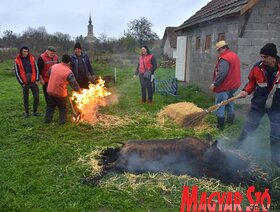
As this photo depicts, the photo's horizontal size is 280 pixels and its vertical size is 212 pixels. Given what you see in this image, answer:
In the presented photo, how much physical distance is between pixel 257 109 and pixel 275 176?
1310mm

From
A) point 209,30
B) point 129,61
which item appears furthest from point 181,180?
point 129,61

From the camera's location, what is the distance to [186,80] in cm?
1688

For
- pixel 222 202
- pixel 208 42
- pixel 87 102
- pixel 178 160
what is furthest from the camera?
pixel 208 42

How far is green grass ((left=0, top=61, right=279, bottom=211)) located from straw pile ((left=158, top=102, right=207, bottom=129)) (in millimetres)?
299

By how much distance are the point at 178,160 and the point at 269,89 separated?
206cm

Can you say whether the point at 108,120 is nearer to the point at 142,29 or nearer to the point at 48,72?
the point at 48,72

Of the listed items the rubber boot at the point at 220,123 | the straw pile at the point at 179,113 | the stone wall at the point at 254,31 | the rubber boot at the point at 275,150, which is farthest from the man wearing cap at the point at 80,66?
the rubber boot at the point at 275,150

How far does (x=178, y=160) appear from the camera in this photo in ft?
16.1

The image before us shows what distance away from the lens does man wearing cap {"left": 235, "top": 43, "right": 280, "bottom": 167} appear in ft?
16.8

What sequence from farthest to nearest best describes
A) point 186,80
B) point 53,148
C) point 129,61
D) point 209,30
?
point 129,61 → point 186,80 → point 209,30 → point 53,148

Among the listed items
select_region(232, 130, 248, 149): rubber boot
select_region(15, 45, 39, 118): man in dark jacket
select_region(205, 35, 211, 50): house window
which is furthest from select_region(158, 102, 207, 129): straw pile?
select_region(205, 35, 211, 50): house window

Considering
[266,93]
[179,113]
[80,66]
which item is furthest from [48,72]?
[266,93]

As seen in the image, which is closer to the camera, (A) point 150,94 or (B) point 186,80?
(A) point 150,94

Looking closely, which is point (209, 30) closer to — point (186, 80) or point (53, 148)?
point (186, 80)
